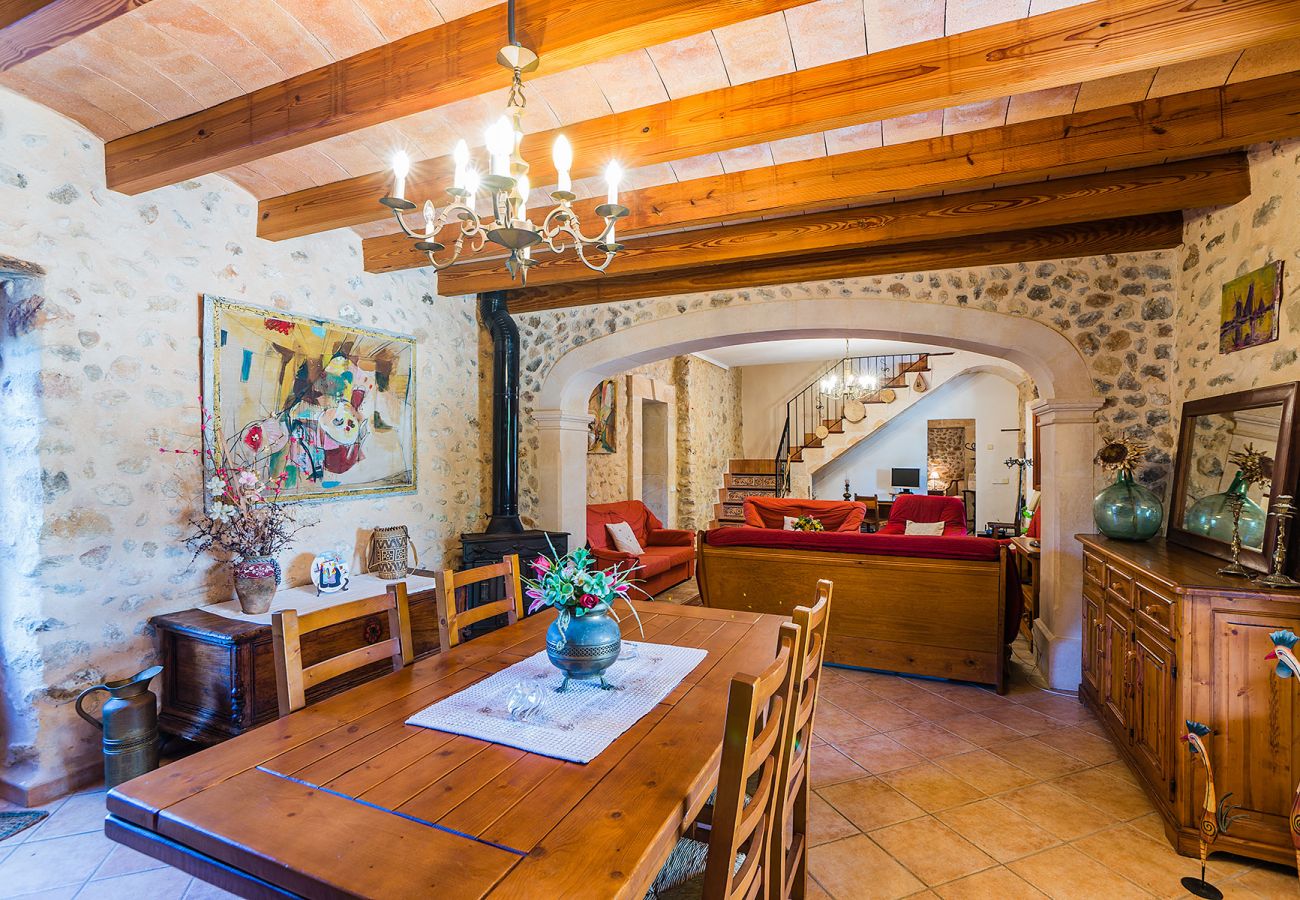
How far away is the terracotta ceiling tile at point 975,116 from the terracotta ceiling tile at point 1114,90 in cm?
26

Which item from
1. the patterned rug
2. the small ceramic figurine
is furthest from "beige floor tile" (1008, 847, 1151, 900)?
the patterned rug

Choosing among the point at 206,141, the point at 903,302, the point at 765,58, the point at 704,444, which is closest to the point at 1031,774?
the point at 903,302

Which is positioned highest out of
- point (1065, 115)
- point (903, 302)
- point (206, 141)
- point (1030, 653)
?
point (1065, 115)

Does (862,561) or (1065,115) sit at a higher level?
(1065,115)

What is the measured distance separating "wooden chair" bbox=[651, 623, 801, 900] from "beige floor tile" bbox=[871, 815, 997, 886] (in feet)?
3.23

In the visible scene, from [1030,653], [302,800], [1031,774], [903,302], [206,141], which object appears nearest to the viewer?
[302,800]

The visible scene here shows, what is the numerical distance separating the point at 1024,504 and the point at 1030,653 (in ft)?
12.3

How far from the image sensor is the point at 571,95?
7.45ft

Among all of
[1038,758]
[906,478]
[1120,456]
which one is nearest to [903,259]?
[1120,456]

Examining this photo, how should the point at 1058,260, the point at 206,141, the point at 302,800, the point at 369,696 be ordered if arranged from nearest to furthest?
the point at 302,800 < the point at 369,696 < the point at 206,141 < the point at 1058,260

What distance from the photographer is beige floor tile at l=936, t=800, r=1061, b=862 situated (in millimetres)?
2180

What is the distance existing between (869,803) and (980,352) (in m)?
2.84

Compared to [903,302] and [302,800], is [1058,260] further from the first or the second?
[302,800]

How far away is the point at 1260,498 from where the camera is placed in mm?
2465
